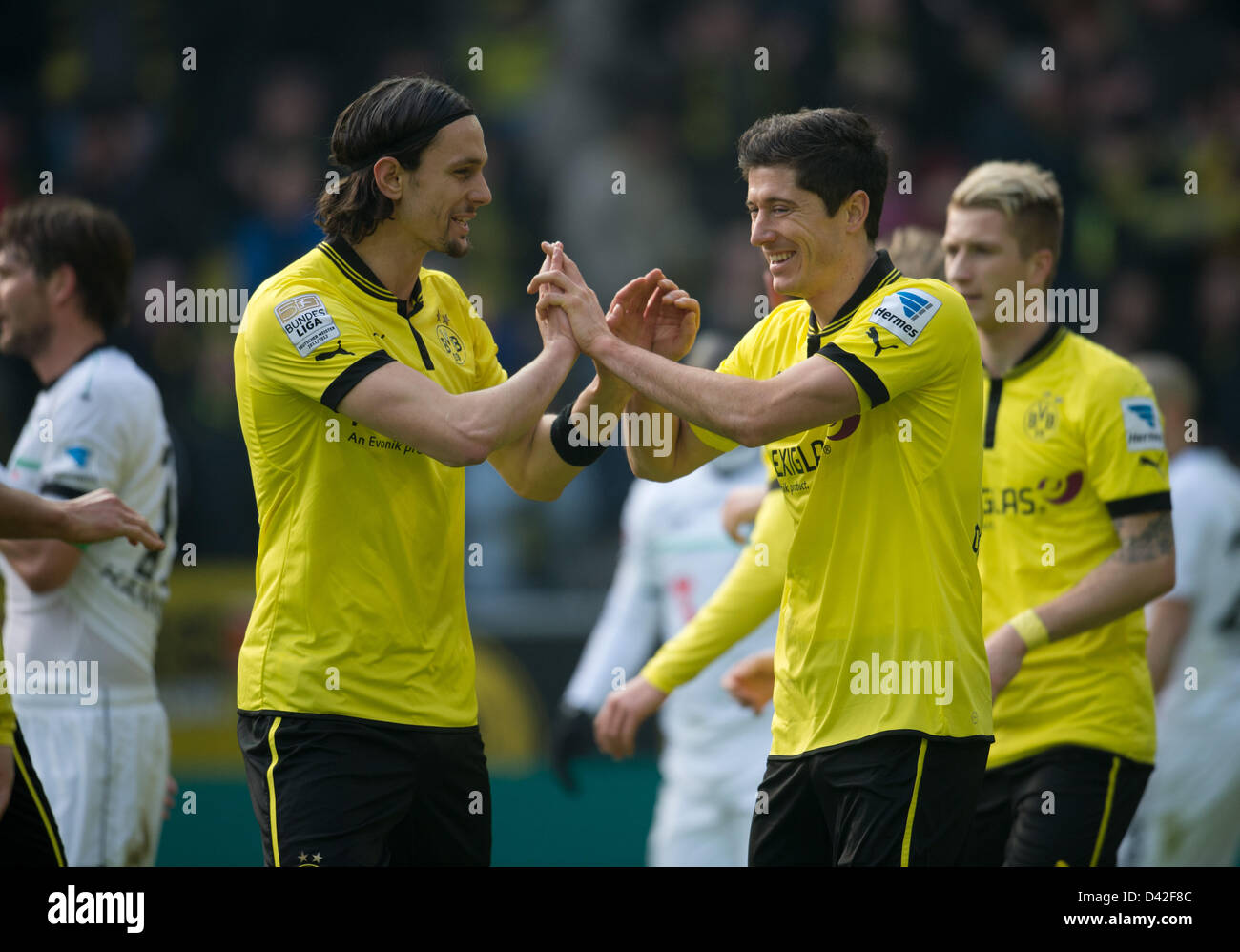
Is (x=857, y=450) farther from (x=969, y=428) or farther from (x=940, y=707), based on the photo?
(x=940, y=707)

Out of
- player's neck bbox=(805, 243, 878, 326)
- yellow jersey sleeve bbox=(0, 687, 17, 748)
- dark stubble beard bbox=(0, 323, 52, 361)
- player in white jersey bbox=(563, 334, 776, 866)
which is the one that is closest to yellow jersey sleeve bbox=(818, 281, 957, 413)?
player's neck bbox=(805, 243, 878, 326)

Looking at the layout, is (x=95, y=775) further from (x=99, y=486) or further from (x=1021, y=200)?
(x=1021, y=200)

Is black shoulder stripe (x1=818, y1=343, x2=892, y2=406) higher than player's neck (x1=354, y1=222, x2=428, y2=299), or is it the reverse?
player's neck (x1=354, y1=222, x2=428, y2=299)

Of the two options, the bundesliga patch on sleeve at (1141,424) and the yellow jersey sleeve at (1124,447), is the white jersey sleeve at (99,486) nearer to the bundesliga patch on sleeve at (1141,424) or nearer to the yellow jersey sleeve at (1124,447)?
the yellow jersey sleeve at (1124,447)

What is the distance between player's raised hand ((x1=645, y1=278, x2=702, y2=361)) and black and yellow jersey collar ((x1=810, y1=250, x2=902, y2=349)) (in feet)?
1.47

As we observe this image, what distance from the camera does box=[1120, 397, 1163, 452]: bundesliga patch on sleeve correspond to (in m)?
4.70

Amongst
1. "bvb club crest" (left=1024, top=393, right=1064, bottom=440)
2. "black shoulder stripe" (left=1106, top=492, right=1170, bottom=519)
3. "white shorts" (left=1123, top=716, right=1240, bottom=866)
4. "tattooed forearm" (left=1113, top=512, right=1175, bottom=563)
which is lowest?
"white shorts" (left=1123, top=716, right=1240, bottom=866)

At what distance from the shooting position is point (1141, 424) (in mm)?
4727

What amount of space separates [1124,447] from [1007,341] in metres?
0.57

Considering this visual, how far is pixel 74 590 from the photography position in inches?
208

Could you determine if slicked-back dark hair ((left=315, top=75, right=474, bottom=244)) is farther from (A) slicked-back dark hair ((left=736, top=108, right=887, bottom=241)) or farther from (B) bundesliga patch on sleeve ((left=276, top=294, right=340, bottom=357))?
(A) slicked-back dark hair ((left=736, top=108, right=887, bottom=241))

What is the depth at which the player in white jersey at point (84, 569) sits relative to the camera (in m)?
5.24

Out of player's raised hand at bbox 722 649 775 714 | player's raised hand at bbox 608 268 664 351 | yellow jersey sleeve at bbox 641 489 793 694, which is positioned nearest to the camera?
player's raised hand at bbox 608 268 664 351

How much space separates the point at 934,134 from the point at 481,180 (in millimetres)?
8495
